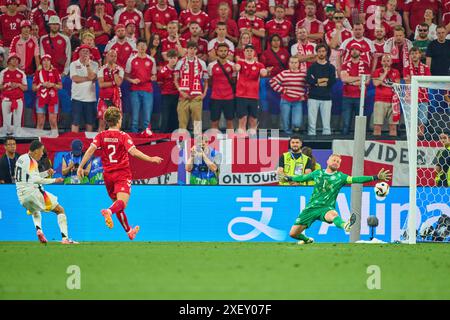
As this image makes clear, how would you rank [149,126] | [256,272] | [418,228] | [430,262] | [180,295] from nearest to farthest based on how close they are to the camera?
[180,295]
[256,272]
[430,262]
[418,228]
[149,126]

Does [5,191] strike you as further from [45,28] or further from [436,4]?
[436,4]

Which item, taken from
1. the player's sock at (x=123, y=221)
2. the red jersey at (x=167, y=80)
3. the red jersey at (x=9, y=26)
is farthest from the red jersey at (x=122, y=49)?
the player's sock at (x=123, y=221)

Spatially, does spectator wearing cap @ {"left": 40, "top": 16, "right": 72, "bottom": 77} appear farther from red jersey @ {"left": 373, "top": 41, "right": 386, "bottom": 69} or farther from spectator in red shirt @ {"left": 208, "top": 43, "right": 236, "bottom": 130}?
red jersey @ {"left": 373, "top": 41, "right": 386, "bottom": 69}

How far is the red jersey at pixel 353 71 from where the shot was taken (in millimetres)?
21109

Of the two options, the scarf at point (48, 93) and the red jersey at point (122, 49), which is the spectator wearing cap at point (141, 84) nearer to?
the red jersey at point (122, 49)

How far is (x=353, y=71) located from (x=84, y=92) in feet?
→ 18.6

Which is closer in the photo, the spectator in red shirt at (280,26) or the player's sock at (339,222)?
the player's sock at (339,222)

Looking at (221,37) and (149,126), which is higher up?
(221,37)

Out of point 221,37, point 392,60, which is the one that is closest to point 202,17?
point 221,37

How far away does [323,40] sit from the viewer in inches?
861

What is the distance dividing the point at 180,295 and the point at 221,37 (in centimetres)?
1270

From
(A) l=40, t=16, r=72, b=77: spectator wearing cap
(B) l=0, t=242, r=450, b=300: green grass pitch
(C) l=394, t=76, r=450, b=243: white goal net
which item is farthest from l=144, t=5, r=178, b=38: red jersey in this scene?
(B) l=0, t=242, r=450, b=300: green grass pitch

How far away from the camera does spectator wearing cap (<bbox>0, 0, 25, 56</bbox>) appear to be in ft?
72.0

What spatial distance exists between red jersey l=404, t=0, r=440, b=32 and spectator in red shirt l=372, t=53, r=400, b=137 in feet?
5.11
